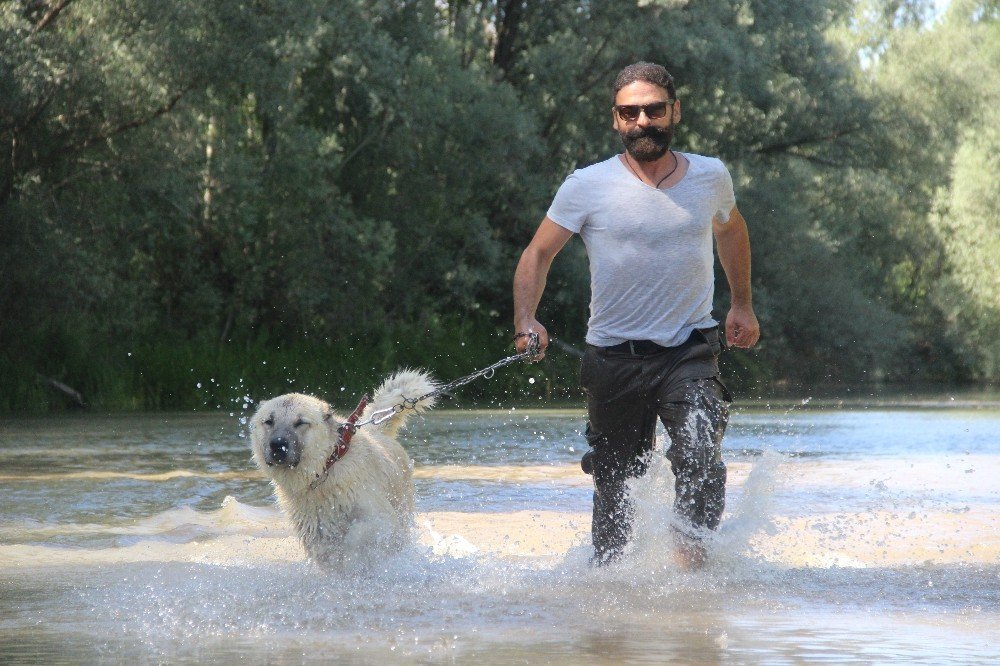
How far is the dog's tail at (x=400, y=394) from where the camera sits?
27.6 ft

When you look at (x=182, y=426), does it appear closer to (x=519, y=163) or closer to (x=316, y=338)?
(x=316, y=338)

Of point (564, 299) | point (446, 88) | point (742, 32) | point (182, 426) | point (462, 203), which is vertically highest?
point (742, 32)

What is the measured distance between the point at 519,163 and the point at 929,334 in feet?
75.4

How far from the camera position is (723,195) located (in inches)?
242

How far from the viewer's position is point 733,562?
650 cm

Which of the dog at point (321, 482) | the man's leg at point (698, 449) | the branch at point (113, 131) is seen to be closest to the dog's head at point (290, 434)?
the dog at point (321, 482)

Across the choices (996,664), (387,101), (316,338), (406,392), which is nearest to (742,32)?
(387,101)

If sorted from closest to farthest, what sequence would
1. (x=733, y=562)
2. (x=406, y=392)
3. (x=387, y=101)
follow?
(x=733, y=562)
(x=406, y=392)
(x=387, y=101)

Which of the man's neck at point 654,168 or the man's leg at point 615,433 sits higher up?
the man's neck at point 654,168

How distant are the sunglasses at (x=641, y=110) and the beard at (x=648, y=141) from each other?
6 centimetres

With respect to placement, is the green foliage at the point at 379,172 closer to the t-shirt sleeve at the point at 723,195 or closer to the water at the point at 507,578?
the water at the point at 507,578

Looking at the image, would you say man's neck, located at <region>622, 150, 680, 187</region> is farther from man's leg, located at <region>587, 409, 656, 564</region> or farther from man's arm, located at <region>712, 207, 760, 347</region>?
man's leg, located at <region>587, 409, 656, 564</region>

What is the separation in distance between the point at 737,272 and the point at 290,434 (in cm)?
240

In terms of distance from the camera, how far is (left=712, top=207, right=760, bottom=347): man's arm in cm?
643
